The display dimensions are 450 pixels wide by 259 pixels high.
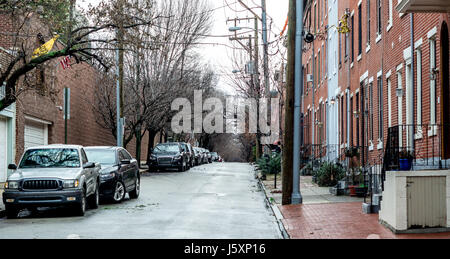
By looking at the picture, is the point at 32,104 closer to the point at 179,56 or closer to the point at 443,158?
the point at 179,56

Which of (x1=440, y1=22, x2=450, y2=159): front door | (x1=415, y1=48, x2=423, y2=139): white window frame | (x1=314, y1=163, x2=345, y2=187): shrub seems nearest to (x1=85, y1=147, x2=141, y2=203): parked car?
(x1=314, y1=163, x2=345, y2=187): shrub

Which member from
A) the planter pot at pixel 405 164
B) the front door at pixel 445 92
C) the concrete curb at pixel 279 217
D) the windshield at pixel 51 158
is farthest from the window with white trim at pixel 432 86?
the windshield at pixel 51 158

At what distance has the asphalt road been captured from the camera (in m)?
12.1

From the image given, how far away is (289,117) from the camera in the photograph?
18.4m

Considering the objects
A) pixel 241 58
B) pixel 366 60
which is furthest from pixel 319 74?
pixel 366 60

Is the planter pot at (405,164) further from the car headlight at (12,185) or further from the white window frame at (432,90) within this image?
the car headlight at (12,185)

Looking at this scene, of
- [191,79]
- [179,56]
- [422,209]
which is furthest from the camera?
[191,79]

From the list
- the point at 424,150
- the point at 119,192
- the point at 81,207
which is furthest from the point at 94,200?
the point at 424,150

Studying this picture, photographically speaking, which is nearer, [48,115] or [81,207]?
[81,207]

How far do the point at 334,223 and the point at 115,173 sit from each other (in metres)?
7.35

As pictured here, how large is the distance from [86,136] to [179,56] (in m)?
7.56

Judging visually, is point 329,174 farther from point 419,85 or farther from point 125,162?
point 125,162
